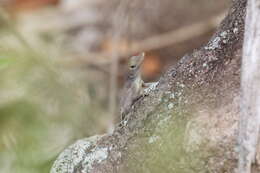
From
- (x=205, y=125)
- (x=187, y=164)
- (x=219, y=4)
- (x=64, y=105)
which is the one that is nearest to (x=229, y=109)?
Result: (x=205, y=125)

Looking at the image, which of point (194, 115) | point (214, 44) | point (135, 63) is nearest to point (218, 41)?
point (214, 44)

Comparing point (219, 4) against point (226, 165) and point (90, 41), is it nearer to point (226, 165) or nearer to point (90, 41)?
point (90, 41)

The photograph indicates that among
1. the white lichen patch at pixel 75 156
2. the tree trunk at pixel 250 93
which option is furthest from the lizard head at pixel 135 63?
the tree trunk at pixel 250 93

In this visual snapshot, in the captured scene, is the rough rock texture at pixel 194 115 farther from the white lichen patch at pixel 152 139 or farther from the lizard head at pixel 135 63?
the lizard head at pixel 135 63

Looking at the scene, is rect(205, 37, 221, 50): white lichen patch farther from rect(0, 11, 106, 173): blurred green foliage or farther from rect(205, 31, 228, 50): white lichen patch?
rect(0, 11, 106, 173): blurred green foliage

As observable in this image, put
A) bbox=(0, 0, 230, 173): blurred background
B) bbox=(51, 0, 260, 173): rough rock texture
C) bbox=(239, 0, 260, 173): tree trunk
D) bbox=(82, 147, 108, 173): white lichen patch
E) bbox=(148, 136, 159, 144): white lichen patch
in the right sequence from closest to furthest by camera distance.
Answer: bbox=(239, 0, 260, 173): tree trunk → bbox=(51, 0, 260, 173): rough rock texture → bbox=(148, 136, 159, 144): white lichen patch → bbox=(82, 147, 108, 173): white lichen patch → bbox=(0, 0, 230, 173): blurred background

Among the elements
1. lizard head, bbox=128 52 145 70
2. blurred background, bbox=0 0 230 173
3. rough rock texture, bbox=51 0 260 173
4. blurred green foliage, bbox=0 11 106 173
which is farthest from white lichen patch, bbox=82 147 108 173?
blurred green foliage, bbox=0 11 106 173
